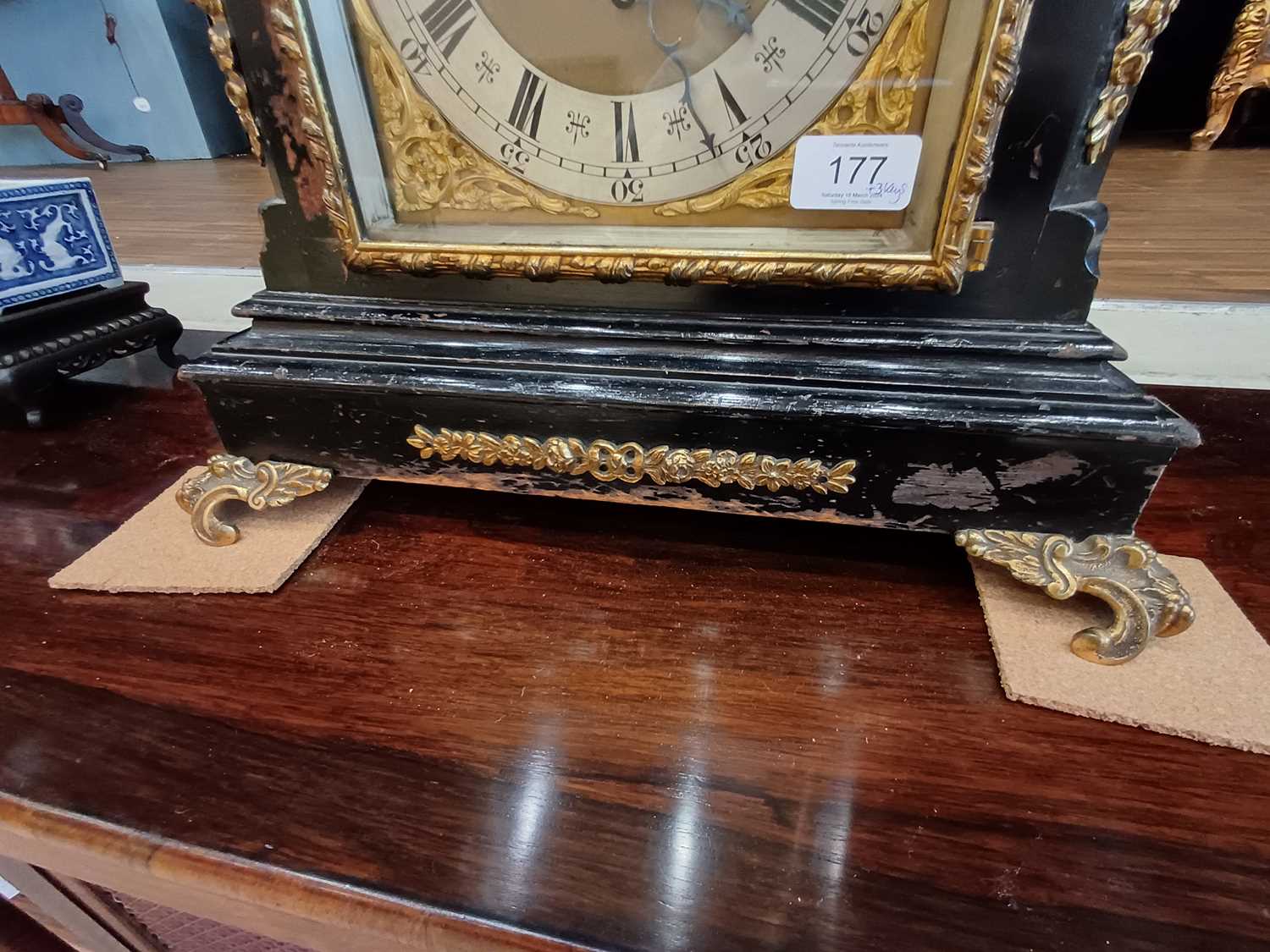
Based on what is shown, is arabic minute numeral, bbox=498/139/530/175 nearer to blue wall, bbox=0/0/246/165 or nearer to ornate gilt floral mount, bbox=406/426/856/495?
ornate gilt floral mount, bbox=406/426/856/495

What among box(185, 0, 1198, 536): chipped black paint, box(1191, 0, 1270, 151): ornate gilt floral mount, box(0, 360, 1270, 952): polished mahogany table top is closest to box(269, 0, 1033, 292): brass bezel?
box(185, 0, 1198, 536): chipped black paint

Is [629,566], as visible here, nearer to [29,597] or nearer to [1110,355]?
[1110,355]

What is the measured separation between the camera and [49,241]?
721 millimetres

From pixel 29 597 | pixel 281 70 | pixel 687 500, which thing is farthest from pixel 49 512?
pixel 687 500

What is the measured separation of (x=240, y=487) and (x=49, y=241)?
1.48ft

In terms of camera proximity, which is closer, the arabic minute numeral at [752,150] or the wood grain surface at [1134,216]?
the arabic minute numeral at [752,150]

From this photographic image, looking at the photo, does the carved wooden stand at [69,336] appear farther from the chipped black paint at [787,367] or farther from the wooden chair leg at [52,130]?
the wooden chair leg at [52,130]

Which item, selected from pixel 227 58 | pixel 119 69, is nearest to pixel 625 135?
pixel 227 58

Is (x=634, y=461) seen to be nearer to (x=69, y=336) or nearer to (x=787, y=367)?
(x=787, y=367)

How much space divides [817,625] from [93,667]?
1.58ft

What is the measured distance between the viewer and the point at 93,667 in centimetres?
45

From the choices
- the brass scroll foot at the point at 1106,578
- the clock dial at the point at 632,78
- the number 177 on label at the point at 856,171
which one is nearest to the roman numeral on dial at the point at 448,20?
the clock dial at the point at 632,78

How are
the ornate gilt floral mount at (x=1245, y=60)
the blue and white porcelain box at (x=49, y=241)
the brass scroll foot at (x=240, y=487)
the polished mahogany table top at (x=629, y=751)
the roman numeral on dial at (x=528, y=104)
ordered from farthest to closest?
1. the ornate gilt floral mount at (x=1245, y=60)
2. the blue and white porcelain box at (x=49, y=241)
3. the brass scroll foot at (x=240, y=487)
4. the roman numeral on dial at (x=528, y=104)
5. the polished mahogany table top at (x=629, y=751)

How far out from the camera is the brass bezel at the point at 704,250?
0.34m
